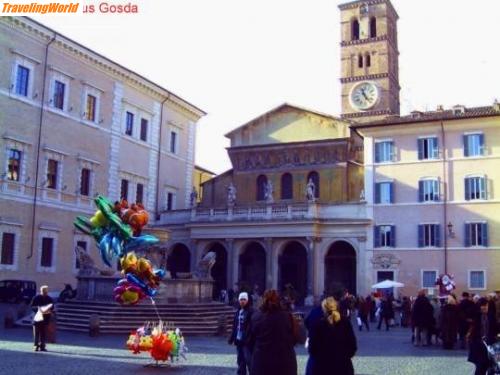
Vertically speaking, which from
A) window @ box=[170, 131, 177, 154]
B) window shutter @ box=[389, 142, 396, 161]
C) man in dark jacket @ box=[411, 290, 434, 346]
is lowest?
man in dark jacket @ box=[411, 290, 434, 346]

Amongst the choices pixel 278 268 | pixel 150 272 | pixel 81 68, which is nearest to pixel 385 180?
pixel 278 268

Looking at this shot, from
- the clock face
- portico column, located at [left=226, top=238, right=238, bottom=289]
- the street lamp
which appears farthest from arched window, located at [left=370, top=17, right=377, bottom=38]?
the street lamp

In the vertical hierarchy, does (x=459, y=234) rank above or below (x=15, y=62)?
below

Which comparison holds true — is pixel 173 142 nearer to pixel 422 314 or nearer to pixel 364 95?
pixel 364 95

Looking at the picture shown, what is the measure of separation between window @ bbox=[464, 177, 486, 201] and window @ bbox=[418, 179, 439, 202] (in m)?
1.57


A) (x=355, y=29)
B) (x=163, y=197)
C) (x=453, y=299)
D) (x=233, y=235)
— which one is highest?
(x=355, y=29)

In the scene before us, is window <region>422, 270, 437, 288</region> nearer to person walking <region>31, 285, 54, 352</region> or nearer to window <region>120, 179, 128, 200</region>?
window <region>120, 179, 128, 200</region>

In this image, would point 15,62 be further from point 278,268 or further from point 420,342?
point 420,342

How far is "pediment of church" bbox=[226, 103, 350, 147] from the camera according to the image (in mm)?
42875

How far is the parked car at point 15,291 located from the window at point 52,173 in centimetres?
610

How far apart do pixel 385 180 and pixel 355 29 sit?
28424 mm

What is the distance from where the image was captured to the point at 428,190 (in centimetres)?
3600

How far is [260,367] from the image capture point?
6.63 m

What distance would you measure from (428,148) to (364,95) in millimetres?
22393
